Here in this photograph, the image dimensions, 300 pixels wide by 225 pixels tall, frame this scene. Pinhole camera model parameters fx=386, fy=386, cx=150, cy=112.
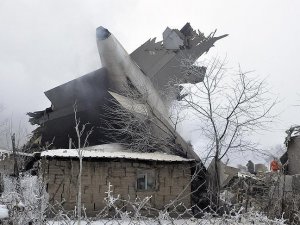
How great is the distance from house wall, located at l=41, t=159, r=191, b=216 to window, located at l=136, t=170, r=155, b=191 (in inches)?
7.4

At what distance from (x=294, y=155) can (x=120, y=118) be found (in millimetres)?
9415

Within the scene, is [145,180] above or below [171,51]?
below

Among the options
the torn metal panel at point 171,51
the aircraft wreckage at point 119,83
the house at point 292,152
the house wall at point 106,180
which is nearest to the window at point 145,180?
the house wall at point 106,180

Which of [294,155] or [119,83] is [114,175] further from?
[294,155]

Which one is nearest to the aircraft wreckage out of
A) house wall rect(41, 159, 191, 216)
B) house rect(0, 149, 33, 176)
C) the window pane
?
house rect(0, 149, 33, 176)

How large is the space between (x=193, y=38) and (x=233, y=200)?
37.1 ft

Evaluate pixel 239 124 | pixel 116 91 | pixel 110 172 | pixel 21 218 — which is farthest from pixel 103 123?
pixel 21 218

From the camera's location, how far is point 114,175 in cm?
1738

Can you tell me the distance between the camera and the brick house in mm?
16391

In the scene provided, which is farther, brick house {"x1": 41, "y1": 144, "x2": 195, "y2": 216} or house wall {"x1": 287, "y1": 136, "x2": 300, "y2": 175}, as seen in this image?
brick house {"x1": 41, "y1": 144, "x2": 195, "y2": 216}

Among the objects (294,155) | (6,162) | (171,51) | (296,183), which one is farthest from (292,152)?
(6,162)

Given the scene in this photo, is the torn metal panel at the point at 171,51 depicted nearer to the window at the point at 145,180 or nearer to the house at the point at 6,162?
the window at the point at 145,180

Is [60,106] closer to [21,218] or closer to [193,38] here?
[193,38]

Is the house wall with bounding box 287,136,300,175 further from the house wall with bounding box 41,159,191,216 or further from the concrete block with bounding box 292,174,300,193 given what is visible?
the house wall with bounding box 41,159,191,216
